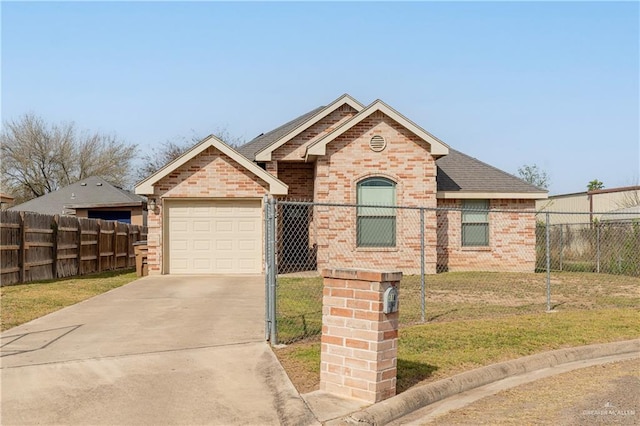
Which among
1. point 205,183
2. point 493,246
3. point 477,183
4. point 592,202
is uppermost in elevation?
point 477,183

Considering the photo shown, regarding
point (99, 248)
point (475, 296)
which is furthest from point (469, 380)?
point (99, 248)

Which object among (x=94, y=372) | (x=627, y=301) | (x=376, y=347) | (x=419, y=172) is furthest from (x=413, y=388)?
(x=419, y=172)

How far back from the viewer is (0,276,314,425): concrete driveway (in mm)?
5012

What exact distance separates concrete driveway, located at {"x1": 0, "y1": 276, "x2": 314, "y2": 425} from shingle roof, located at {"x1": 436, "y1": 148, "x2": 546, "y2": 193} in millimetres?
10807

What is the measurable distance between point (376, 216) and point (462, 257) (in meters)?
3.58

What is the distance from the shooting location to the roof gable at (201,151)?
1666cm

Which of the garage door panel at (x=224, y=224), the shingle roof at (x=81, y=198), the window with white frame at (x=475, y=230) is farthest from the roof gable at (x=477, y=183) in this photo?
the shingle roof at (x=81, y=198)

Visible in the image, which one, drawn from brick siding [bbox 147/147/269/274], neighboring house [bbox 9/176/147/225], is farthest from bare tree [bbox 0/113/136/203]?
brick siding [bbox 147/147/269/274]

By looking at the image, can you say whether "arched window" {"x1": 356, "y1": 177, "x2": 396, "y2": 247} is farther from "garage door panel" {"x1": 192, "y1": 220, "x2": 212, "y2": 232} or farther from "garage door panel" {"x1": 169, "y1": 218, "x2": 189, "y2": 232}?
"garage door panel" {"x1": 169, "y1": 218, "x2": 189, "y2": 232}

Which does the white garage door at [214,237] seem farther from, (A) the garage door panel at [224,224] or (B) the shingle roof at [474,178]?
(B) the shingle roof at [474,178]

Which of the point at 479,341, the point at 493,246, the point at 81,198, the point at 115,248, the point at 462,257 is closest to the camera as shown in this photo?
the point at 479,341

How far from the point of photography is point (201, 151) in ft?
55.5

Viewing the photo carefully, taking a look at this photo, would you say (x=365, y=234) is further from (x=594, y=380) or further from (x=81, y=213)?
(x=81, y=213)

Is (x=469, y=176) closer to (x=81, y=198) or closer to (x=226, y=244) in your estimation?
(x=226, y=244)
